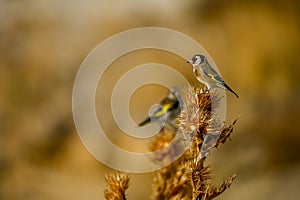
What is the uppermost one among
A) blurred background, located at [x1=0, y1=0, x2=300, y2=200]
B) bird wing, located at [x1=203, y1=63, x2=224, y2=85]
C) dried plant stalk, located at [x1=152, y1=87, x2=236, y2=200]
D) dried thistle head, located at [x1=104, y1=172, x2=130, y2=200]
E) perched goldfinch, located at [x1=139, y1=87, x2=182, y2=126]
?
blurred background, located at [x1=0, y1=0, x2=300, y2=200]

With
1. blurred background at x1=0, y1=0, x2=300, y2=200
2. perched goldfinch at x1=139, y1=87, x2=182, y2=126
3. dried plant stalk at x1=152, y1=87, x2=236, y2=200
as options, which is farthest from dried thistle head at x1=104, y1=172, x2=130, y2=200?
blurred background at x1=0, y1=0, x2=300, y2=200

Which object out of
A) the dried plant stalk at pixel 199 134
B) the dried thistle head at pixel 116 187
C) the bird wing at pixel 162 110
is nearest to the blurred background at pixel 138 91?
the bird wing at pixel 162 110

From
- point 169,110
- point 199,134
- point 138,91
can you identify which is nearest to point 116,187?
point 199,134

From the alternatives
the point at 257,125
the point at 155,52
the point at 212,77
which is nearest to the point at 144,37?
the point at 155,52

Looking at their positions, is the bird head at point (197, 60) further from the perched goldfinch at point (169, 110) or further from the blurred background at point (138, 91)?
the blurred background at point (138, 91)

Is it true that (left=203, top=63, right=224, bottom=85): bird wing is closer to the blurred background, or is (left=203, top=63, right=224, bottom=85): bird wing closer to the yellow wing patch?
the yellow wing patch

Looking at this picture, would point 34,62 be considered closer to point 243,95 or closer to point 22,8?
point 22,8
